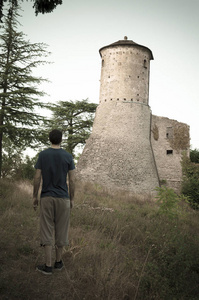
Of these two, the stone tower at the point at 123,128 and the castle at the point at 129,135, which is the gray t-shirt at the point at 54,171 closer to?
the stone tower at the point at 123,128

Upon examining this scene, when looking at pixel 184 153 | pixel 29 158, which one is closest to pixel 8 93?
pixel 29 158

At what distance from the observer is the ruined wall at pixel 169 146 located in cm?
2155

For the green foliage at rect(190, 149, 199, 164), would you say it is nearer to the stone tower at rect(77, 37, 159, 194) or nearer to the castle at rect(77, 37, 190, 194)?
the castle at rect(77, 37, 190, 194)

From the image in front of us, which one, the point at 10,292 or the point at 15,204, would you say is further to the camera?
the point at 15,204

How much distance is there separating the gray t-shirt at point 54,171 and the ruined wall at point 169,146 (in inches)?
727

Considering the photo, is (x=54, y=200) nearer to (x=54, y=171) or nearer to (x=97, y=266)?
(x=54, y=171)

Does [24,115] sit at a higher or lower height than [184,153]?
higher

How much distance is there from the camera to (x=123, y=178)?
60.5 feet

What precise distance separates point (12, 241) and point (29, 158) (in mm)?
11992

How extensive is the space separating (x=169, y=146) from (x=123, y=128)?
495 centimetres

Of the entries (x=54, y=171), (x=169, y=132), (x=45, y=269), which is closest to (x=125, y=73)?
(x=169, y=132)

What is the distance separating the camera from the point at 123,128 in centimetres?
1997

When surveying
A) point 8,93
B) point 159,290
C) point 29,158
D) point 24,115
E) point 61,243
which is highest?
point 8,93

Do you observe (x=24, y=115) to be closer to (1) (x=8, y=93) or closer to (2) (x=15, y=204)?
(1) (x=8, y=93)
